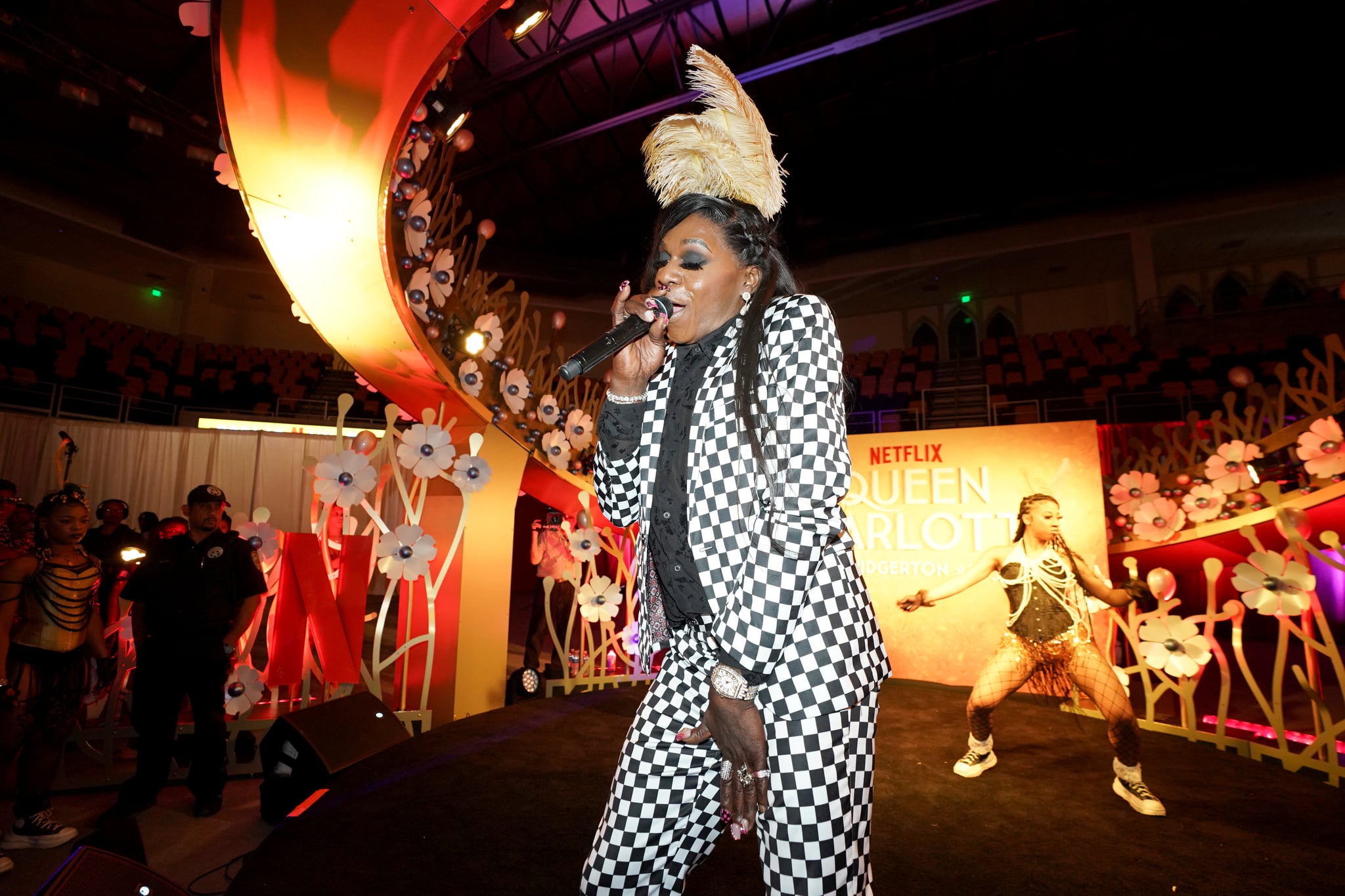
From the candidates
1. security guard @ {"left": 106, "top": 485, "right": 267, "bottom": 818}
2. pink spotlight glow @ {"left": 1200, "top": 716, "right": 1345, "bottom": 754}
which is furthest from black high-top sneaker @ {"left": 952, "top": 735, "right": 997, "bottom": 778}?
security guard @ {"left": 106, "top": 485, "right": 267, "bottom": 818}

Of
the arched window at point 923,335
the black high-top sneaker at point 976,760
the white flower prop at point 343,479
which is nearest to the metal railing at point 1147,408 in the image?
the arched window at point 923,335

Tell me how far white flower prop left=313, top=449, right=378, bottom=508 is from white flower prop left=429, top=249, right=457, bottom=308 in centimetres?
92

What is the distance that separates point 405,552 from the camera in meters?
3.47

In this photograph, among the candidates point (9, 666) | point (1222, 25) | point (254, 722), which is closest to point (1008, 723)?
point (254, 722)

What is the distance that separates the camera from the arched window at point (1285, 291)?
475 inches

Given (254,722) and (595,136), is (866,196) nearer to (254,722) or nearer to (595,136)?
(595,136)

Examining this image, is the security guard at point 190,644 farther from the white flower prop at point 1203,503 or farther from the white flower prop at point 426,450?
the white flower prop at point 1203,503

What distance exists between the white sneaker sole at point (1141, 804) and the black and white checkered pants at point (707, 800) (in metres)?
2.35

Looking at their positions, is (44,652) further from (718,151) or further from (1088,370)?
(1088,370)

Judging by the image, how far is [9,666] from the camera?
2805 millimetres

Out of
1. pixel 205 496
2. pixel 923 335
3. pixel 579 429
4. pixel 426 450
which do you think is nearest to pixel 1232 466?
pixel 579 429

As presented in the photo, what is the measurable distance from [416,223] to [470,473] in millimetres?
1298

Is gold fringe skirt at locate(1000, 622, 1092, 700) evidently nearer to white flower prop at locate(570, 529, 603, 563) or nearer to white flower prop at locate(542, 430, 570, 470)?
white flower prop at locate(570, 529, 603, 563)

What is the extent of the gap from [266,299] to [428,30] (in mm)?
15963
